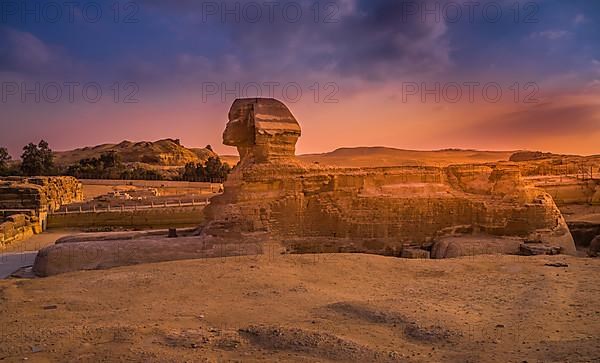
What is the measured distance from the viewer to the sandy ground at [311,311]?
14.8 ft

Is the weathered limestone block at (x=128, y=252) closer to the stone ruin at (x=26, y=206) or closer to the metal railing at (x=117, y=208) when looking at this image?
the stone ruin at (x=26, y=206)

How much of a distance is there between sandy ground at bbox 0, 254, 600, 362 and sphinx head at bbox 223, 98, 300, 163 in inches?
98.0

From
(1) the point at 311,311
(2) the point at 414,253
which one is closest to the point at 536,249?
(2) the point at 414,253

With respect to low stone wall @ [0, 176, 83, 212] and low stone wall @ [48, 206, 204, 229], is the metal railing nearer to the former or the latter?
low stone wall @ [48, 206, 204, 229]

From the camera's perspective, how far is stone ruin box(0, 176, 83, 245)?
53.2 ft

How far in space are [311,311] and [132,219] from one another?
52.1 ft

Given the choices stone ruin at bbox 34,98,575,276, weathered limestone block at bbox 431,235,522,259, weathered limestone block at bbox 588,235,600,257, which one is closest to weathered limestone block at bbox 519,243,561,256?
stone ruin at bbox 34,98,575,276

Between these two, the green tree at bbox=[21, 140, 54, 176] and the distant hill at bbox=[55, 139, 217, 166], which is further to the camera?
the distant hill at bbox=[55, 139, 217, 166]

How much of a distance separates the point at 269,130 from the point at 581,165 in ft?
84.9

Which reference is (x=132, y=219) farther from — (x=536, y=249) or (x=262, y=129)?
(x=536, y=249)

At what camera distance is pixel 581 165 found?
96.4ft

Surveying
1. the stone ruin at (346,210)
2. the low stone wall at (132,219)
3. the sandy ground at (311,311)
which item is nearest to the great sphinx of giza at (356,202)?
the stone ruin at (346,210)

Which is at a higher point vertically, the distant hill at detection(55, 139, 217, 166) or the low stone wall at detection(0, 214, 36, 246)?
the distant hill at detection(55, 139, 217, 166)

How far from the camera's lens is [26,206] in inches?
754
